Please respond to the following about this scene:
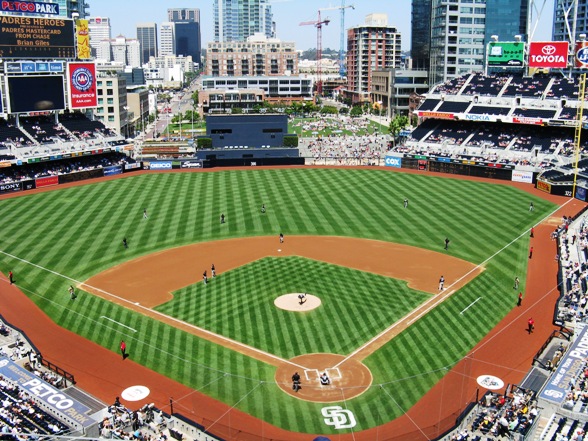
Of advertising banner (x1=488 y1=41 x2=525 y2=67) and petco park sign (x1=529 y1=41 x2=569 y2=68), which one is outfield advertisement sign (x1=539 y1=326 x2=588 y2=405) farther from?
advertising banner (x1=488 y1=41 x2=525 y2=67)

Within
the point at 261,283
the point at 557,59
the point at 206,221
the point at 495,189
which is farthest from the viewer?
the point at 557,59

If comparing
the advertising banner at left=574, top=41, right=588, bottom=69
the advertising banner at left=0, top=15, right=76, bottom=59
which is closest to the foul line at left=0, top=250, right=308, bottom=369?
the advertising banner at left=0, top=15, right=76, bottom=59

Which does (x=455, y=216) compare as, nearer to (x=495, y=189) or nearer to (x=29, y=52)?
(x=495, y=189)

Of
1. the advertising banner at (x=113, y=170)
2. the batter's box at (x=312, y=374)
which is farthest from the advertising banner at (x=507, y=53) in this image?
the batter's box at (x=312, y=374)

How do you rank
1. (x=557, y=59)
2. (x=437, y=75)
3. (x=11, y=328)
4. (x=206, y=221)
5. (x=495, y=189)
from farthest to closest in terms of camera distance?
(x=437, y=75), (x=557, y=59), (x=495, y=189), (x=206, y=221), (x=11, y=328)

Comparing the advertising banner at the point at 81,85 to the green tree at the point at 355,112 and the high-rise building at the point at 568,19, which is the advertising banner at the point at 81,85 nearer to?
the green tree at the point at 355,112

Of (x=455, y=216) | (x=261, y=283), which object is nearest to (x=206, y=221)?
(x=261, y=283)

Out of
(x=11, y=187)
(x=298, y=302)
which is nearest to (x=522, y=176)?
(x=298, y=302)
